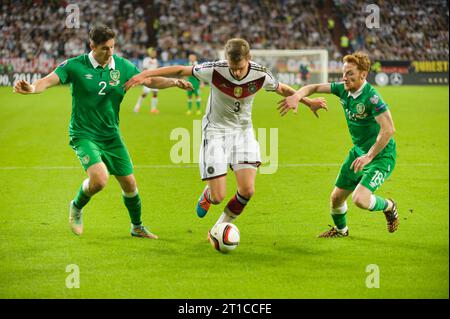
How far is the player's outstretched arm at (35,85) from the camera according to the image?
7211 mm

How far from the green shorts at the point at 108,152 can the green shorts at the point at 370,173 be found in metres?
2.33

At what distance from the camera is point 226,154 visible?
770 cm

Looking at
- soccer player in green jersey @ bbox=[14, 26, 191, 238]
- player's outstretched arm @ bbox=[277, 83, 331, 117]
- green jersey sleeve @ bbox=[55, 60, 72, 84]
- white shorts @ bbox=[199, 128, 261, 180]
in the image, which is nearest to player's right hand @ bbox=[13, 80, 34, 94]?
soccer player in green jersey @ bbox=[14, 26, 191, 238]

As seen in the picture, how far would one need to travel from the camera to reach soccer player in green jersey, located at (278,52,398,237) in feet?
24.6

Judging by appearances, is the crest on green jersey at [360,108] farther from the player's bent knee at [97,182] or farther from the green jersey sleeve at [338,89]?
the player's bent knee at [97,182]

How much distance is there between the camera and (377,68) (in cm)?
3909

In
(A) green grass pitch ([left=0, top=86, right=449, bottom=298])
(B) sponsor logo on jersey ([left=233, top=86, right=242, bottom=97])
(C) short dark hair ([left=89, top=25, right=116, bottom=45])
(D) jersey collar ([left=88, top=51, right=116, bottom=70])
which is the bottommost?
(A) green grass pitch ([left=0, top=86, right=449, bottom=298])

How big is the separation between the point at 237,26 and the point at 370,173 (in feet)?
129

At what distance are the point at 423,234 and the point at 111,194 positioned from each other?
4663mm

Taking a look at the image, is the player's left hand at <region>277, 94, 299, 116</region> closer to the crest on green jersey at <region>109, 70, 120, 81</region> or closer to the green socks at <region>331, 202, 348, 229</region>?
the green socks at <region>331, 202, 348, 229</region>

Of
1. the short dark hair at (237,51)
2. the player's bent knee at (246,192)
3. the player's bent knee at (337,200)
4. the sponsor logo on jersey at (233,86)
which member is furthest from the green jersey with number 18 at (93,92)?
the player's bent knee at (337,200)

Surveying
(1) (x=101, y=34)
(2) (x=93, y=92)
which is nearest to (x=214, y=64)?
(1) (x=101, y=34)

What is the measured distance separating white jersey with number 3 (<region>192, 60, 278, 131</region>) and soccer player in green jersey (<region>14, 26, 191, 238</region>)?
1.27 feet

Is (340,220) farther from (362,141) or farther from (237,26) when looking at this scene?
(237,26)
